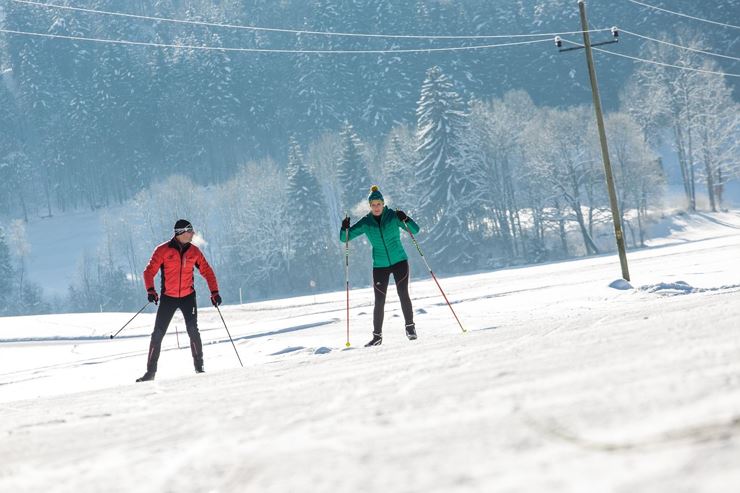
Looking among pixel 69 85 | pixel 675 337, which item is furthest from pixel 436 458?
pixel 69 85

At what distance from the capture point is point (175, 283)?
9.03 metres

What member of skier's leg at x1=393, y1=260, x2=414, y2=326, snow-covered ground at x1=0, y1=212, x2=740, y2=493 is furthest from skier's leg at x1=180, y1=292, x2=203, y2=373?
snow-covered ground at x1=0, y1=212, x2=740, y2=493

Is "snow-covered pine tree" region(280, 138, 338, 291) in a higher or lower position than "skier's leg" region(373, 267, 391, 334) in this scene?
higher

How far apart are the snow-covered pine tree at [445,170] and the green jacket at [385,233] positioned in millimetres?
42385

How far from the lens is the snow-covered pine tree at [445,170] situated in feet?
170

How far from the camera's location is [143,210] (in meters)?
70.8

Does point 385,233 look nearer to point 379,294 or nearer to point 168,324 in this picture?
point 379,294

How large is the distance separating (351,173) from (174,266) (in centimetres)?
5182

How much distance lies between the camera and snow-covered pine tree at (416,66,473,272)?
170 ft

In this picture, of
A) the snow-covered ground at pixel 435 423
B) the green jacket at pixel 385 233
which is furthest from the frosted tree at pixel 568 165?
the snow-covered ground at pixel 435 423

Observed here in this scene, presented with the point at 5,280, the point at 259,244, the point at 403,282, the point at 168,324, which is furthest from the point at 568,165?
the point at 168,324

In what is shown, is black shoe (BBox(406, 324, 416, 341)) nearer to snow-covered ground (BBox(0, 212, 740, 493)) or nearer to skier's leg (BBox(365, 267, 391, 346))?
skier's leg (BBox(365, 267, 391, 346))

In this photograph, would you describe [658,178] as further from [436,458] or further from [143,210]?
[436,458]

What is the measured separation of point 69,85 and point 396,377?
10089 centimetres
